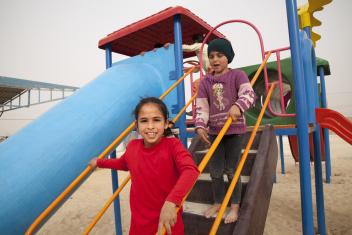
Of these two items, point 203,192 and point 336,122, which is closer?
point 203,192

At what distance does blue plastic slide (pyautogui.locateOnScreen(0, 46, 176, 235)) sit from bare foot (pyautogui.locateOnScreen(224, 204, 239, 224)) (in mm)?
1287

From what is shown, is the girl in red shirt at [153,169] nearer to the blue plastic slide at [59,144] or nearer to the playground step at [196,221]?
the playground step at [196,221]

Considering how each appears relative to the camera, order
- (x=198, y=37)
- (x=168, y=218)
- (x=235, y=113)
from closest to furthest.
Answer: (x=168, y=218) → (x=235, y=113) → (x=198, y=37)

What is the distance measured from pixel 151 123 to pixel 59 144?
1081mm

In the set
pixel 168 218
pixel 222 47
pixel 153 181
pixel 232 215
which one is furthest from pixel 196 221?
pixel 222 47

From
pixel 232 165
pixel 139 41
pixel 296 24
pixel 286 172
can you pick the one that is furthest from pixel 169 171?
pixel 286 172

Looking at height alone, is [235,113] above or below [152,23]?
below

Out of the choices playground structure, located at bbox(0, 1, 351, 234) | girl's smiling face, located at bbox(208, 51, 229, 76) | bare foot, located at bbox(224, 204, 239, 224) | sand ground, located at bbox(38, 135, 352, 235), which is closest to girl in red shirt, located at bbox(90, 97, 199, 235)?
playground structure, located at bbox(0, 1, 351, 234)

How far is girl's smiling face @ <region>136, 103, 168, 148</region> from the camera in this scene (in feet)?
4.36

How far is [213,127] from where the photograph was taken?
201cm

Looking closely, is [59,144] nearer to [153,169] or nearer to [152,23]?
[153,169]

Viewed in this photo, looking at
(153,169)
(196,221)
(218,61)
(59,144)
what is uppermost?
(218,61)

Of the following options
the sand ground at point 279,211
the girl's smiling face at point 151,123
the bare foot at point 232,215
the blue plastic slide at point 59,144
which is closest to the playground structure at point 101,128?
the blue plastic slide at point 59,144

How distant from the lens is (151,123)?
52.7 inches
